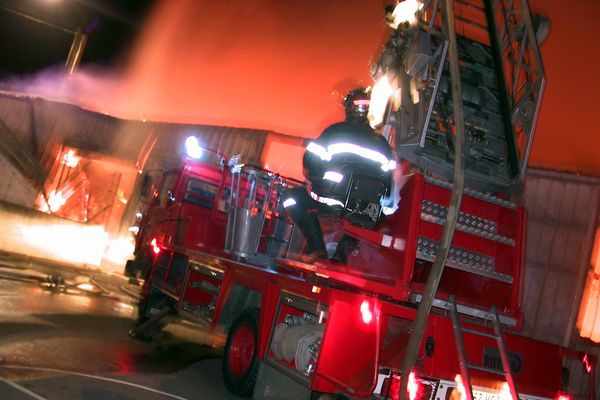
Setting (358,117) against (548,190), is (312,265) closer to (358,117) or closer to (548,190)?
(358,117)

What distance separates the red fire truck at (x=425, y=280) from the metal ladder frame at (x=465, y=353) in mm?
11

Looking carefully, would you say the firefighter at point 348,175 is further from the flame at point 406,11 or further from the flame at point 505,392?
the flame at point 505,392

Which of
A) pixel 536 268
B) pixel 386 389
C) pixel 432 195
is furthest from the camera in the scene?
pixel 536 268

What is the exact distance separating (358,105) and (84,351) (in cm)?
361

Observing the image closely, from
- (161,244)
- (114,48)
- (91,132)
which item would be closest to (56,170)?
(91,132)

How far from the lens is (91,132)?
55.1ft

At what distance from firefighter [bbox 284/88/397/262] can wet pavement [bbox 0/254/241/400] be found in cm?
186

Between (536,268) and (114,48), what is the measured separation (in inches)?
686

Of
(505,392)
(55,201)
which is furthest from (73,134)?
(505,392)

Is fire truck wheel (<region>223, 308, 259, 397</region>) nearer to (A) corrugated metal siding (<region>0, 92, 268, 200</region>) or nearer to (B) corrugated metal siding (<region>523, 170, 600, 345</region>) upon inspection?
(B) corrugated metal siding (<region>523, 170, 600, 345</region>)

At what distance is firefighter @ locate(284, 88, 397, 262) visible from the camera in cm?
449

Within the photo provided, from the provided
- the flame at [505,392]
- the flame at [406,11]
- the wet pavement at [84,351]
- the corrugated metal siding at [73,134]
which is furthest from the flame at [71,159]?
the flame at [505,392]

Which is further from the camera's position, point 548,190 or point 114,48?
point 114,48

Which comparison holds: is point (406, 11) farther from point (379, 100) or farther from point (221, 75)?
point (221, 75)
